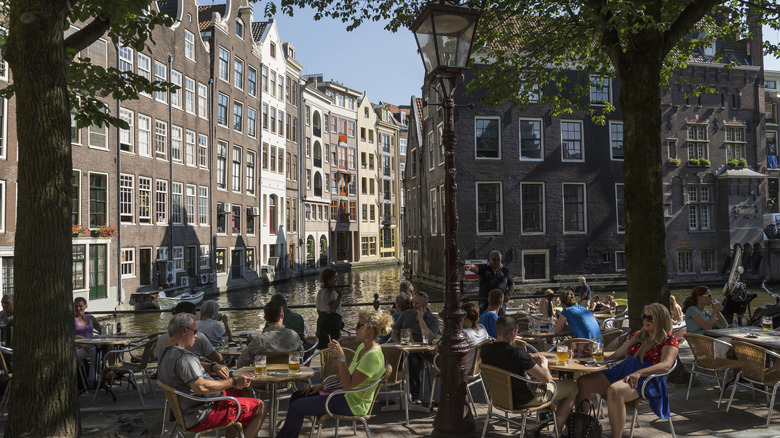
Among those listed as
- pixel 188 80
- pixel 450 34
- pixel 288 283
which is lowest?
pixel 288 283

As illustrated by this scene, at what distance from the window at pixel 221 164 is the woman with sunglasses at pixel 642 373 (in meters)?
31.7

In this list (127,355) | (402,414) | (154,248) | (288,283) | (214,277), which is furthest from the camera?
(288,283)

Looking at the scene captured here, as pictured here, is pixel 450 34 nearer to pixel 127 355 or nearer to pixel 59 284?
pixel 59 284

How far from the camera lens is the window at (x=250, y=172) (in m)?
38.6

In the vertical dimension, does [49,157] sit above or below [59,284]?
above

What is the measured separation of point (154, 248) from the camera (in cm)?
2795

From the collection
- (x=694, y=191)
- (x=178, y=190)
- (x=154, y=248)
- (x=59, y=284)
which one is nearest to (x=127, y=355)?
(x=59, y=284)

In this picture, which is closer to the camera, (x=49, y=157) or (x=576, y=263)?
(x=49, y=157)

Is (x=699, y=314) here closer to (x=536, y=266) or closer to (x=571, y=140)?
(x=536, y=266)

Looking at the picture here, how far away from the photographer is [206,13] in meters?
37.8

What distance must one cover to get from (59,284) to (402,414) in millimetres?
3792

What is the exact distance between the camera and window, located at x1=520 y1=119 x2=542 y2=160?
29.2 m

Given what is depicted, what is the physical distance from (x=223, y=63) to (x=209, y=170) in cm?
669

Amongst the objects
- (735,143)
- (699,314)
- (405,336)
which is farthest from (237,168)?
(699,314)
